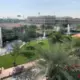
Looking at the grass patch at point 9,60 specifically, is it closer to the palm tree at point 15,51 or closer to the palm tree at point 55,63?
the palm tree at point 15,51

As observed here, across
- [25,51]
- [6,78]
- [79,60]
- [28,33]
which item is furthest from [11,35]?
[79,60]

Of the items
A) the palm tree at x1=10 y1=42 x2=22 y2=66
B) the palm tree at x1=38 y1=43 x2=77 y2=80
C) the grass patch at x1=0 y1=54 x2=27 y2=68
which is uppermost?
the palm tree at x1=38 y1=43 x2=77 y2=80

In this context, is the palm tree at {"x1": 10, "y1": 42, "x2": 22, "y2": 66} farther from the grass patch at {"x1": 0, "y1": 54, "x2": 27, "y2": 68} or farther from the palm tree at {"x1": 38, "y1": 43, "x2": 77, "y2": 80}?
the palm tree at {"x1": 38, "y1": 43, "x2": 77, "y2": 80}

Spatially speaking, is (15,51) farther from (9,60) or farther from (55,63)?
(55,63)

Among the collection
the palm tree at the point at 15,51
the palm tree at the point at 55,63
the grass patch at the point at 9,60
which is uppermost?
the palm tree at the point at 55,63

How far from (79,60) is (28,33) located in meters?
9.32

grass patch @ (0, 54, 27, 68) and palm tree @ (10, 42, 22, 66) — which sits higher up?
palm tree @ (10, 42, 22, 66)

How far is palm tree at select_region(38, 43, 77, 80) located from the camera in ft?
11.0

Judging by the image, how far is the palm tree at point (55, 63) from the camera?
132 inches

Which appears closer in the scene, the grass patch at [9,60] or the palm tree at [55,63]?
the palm tree at [55,63]

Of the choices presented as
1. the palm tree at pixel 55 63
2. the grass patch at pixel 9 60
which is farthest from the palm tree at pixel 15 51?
the palm tree at pixel 55 63

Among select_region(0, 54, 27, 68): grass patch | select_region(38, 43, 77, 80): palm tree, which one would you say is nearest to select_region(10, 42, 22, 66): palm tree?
select_region(0, 54, 27, 68): grass patch

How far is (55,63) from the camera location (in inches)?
133

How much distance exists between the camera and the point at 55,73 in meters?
3.40
